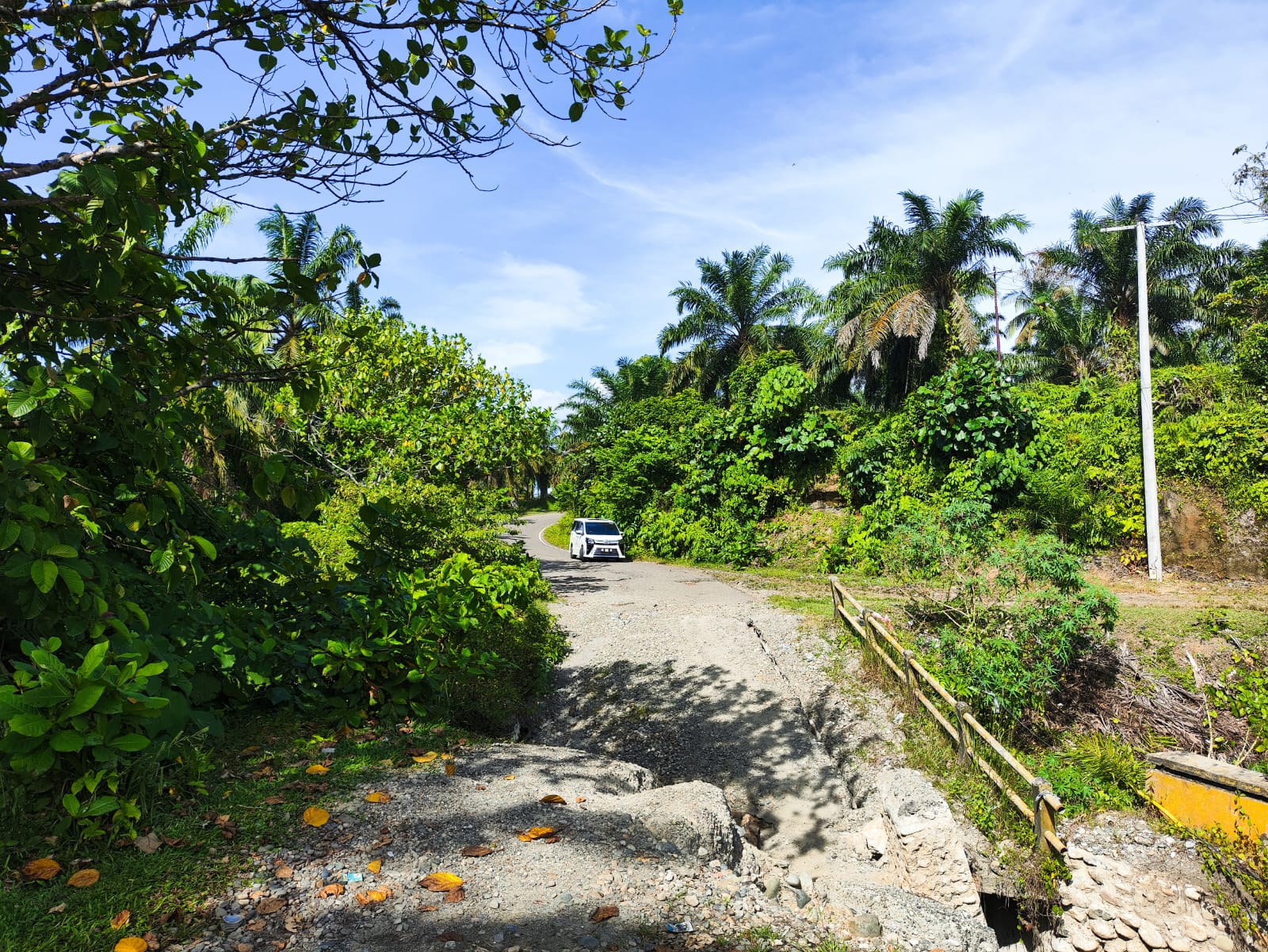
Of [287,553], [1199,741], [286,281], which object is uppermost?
[286,281]

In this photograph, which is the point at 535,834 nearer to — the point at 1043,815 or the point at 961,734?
the point at 1043,815

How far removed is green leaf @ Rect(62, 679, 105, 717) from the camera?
291 centimetres

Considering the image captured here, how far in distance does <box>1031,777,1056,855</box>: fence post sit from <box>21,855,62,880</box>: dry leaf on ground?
6121mm

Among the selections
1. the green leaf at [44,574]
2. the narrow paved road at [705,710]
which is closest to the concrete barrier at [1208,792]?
the narrow paved road at [705,710]

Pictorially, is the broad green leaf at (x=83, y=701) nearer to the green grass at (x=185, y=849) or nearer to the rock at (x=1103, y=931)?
the green grass at (x=185, y=849)

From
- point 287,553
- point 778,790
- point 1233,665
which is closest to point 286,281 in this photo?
point 287,553

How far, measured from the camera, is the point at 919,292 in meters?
25.9

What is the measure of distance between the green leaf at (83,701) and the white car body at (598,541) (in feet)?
64.6

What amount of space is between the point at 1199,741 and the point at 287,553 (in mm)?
8645

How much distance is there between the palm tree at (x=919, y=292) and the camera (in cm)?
2523

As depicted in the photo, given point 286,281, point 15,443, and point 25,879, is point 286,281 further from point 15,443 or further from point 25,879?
point 25,879

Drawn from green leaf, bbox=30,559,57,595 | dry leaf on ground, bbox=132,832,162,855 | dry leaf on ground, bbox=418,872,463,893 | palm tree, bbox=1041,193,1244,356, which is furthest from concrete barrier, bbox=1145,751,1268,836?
palm tree, bbox=1041,193,1244,356

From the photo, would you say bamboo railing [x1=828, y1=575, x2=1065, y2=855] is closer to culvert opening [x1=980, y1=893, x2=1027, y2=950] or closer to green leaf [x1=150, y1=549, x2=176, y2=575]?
culvert opening [x1=980, y1=893, x2=1027, y2=950]

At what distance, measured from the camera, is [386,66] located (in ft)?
13.3
